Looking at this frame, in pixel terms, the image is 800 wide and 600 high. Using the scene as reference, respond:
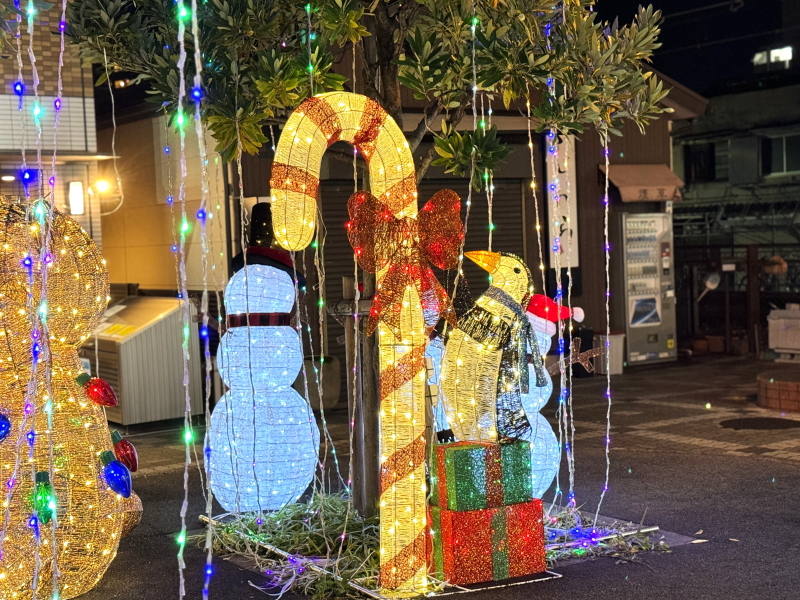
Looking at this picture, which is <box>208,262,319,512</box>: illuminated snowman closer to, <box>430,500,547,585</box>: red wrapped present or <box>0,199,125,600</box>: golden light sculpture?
<box>0,199,125,600</box>: golden light sculpture

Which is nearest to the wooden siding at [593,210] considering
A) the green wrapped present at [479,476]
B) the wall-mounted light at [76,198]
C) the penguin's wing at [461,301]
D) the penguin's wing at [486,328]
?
the wall-mounted light at [76,198]

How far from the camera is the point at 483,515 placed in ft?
18.4

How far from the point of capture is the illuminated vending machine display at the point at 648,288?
624 inches

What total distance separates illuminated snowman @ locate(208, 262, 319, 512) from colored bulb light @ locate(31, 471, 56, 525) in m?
1.66

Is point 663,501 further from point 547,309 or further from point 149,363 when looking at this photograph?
point 149,363

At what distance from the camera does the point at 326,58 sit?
6.30 m

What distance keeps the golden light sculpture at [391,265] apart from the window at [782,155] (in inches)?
1078

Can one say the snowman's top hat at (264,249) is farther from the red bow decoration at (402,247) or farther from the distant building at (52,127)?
the distant building at (52,127)

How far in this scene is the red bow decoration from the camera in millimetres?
5566

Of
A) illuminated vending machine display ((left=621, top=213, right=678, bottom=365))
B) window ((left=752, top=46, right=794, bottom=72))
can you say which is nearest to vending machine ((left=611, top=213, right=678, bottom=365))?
illuminated vending machine display ((left=621, top=213, right=678, bottom=365))

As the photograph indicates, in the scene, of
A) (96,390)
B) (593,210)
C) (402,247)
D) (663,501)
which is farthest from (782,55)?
(96,390)

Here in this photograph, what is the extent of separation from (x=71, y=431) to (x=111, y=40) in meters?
2.58

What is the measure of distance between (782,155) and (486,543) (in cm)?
2797

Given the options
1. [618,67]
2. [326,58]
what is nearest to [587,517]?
[618,67]
